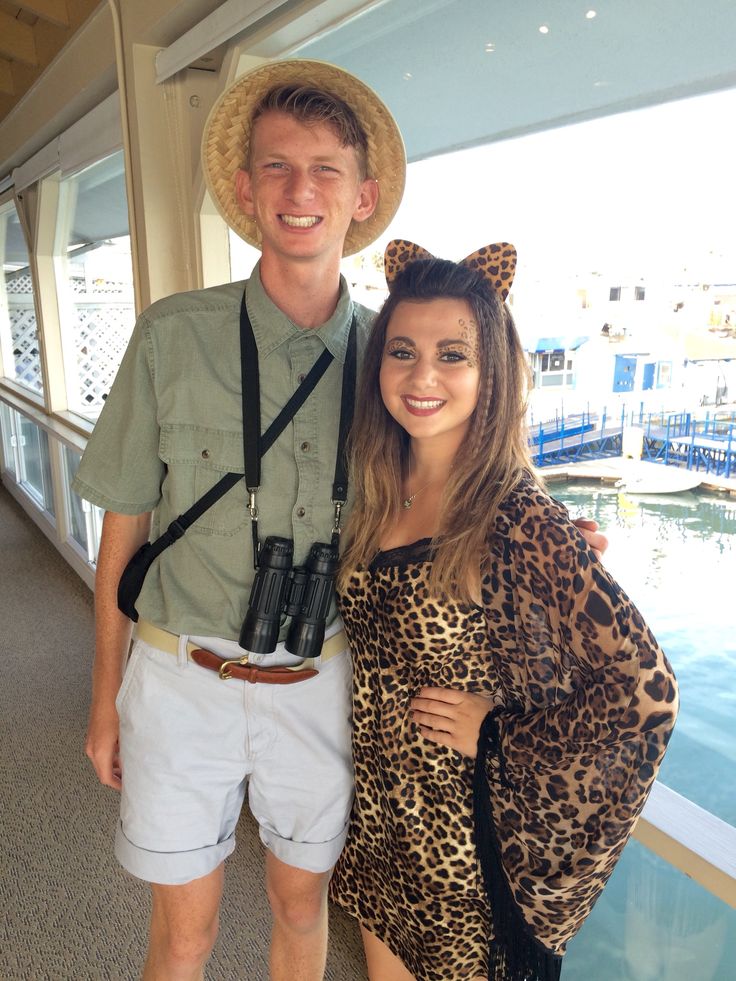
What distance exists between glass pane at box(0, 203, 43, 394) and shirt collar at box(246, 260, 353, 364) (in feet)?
19.8

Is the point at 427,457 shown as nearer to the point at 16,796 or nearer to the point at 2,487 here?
the point at 16,796

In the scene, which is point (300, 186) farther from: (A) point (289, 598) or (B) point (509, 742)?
(B) point (509, 742)

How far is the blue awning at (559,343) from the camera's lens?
1.60 meters

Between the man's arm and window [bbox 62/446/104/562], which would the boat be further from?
window [bbox 62/446/104/562]

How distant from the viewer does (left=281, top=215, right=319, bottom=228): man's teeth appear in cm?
136

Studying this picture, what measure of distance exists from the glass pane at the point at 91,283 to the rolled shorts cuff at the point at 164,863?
3.44 meters

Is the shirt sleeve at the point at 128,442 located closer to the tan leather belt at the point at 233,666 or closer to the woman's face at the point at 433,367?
the tan leather belt at the point at 233,666

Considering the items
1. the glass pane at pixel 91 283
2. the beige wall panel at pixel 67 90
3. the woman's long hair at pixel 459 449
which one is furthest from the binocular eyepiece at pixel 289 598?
the glass pane at pixel 91 283

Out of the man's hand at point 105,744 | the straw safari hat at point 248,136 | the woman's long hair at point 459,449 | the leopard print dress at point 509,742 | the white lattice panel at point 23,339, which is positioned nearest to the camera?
the leopard print dress at point 509,742

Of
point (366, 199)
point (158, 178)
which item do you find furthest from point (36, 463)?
point (366, 199)

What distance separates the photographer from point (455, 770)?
51.2 inches

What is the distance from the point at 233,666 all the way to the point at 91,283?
453 centimetres

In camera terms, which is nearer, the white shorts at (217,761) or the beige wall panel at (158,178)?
the white shorts at (217,761)

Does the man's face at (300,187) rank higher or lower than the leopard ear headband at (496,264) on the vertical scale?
higher
